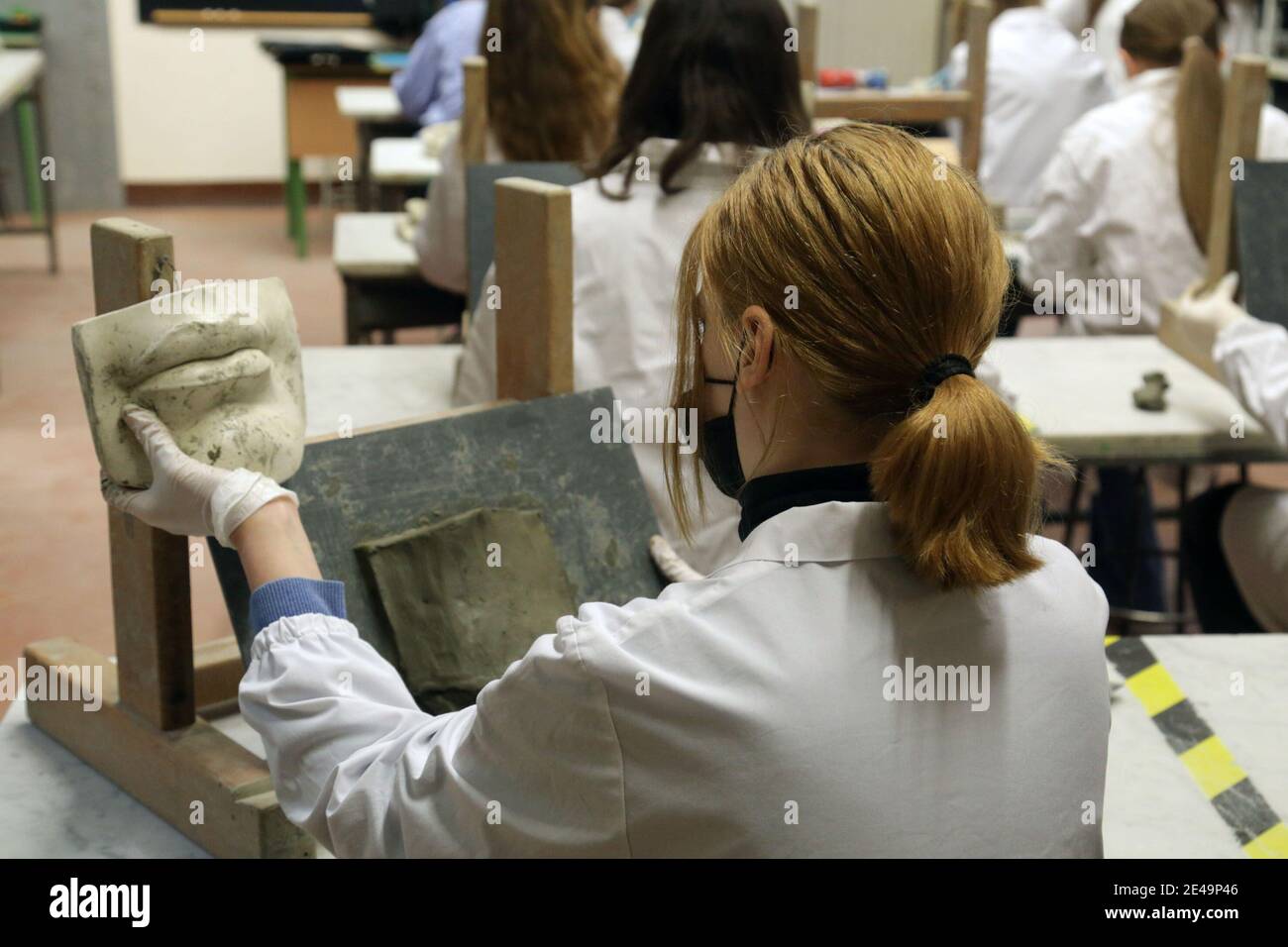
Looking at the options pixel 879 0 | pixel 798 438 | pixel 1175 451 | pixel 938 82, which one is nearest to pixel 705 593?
pixel 798 438

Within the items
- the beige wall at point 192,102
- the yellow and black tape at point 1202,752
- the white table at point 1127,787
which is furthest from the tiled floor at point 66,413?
the yellow and black tape at point 1202,752

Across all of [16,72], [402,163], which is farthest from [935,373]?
[16,72]

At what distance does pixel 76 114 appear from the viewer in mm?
7465

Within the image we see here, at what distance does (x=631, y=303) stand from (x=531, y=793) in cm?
116

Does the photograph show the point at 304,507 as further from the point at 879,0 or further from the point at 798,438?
the point at 879,0

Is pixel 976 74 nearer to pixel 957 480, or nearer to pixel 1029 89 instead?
pixel 1029 89

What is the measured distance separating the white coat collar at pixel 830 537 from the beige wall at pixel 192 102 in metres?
7.33

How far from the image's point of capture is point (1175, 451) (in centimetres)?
237

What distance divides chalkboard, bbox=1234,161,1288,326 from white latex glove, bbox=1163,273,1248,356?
3 centimetres

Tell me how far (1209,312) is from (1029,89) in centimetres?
214

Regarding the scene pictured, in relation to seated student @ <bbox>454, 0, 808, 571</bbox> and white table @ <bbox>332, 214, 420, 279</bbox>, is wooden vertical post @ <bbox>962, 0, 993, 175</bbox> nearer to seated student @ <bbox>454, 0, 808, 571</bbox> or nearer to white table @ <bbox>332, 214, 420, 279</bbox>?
white table @ <bbox>332, 214, 420, 279</bbox>

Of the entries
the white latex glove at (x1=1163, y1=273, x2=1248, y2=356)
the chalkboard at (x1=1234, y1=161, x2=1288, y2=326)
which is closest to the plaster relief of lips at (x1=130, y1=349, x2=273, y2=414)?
the white latex glove at (x1=1163, y1=273, x2=1248, y2=356)

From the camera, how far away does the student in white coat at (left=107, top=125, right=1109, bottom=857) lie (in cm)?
85
